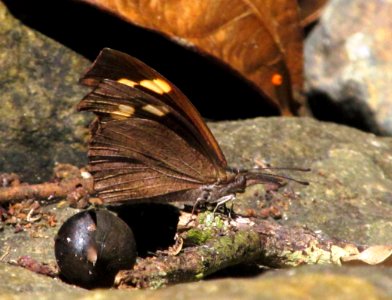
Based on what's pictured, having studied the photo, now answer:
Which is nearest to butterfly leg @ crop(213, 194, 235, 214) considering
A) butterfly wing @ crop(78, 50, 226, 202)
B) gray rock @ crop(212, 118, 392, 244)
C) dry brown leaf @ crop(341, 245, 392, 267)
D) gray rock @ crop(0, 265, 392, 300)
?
butterfly wing @ crop(78, 50, 226, 202)

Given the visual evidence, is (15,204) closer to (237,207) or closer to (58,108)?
(58,108)

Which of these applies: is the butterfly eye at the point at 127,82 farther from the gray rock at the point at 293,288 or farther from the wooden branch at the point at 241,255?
the gray rock at the point at 293,288

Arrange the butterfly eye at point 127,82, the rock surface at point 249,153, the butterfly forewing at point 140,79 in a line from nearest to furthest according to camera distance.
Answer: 1. the butterfly forewing at point 140,79
2. the butterfly eye at point 127,82
3. the rock surface at point 249,153

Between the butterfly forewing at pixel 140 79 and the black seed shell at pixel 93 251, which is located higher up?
the butterfly forewing at pixel 140 79

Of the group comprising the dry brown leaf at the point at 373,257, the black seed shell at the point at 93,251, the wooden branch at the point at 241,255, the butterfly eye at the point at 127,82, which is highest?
the butterfly eye at the point at 127,82

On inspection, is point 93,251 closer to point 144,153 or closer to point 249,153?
point 144,153

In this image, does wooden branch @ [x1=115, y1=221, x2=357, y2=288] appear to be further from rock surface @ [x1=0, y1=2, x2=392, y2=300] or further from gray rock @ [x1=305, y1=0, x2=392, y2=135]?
gray rock @ [x1=305, y1=0, x2=392, y2=135]

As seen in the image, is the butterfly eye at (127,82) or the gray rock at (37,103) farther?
A: the gray rock at (37,103)

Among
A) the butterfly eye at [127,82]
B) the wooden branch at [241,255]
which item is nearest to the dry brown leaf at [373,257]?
the wooden branch at [241,255]
